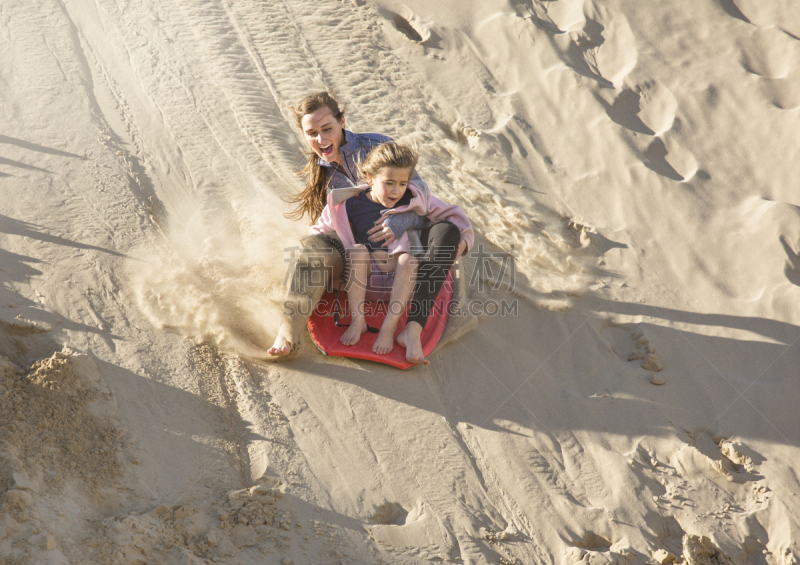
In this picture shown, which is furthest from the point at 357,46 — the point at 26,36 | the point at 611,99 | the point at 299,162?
the point at 26,36

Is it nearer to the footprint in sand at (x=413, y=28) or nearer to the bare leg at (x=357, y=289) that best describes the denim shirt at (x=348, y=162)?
the bare leg at (x=357, y=289)

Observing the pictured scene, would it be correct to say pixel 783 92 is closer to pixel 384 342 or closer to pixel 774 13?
pixel 774 13

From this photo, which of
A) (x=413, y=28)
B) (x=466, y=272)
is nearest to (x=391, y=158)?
(x=466, y=272)

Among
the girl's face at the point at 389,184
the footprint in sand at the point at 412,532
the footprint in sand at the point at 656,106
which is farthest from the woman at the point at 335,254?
the footprint in sand at the point at 656,106

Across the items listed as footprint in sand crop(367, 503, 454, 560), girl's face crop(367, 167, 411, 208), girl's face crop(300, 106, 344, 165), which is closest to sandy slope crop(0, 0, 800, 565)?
footprint in sand crop(367, 503, 454, 560)

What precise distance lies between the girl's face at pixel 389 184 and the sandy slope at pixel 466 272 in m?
0.72

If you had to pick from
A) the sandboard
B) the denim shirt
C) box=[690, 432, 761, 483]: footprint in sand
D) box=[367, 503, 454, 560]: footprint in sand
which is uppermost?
the denim shirt

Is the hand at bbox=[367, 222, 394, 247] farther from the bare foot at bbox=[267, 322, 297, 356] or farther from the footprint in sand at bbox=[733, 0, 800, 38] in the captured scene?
the footprint in sand at bbox=[733, 0, 800, 38]

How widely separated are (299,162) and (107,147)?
1.14 meters

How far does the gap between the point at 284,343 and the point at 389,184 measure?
2.83 feet

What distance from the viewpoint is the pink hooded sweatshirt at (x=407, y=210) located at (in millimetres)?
2861

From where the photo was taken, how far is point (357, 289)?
9.36ft

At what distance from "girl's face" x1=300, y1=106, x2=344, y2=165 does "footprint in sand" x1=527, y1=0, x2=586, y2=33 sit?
96.0 inches

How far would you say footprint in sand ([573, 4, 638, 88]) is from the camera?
173 inches
